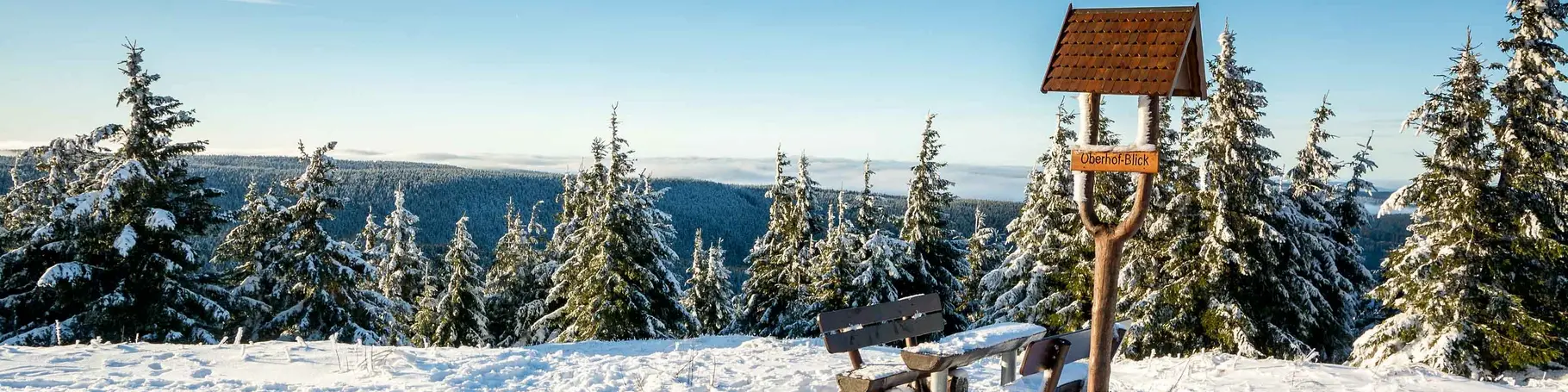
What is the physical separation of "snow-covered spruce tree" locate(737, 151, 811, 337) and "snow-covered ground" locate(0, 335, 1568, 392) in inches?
668

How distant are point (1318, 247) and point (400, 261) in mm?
31885

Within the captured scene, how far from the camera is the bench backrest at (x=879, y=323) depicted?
331 inches

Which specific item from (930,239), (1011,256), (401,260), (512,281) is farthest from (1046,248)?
(401,260)

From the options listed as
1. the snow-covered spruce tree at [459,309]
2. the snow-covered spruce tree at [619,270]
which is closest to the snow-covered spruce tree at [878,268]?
the snow-covered spruce tree at [619,270]

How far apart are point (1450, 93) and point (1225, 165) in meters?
4.30

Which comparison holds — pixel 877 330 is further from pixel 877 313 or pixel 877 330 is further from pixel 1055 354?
pixel 1055 354

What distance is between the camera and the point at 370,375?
9.66 m

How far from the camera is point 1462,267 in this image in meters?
14.9

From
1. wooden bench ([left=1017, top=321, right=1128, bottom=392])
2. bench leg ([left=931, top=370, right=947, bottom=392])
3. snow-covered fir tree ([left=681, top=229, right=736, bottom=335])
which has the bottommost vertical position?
snow-covered fir tree ([left=681, top=229, right=736, bottom=335])

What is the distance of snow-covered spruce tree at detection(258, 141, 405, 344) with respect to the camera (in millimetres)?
20922

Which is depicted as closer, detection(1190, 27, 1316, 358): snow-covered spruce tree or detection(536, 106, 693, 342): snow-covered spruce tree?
detection(1190, 27, 1316, 358): snow-covered spruce tree

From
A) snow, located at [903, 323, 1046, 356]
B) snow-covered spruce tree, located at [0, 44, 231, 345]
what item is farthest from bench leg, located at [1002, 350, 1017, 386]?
snow-covered spruce tree, located at [0, 44, 231, 345]

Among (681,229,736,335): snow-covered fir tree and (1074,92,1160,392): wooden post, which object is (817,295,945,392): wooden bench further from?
(681,229,736,335): snow-covered fir tree

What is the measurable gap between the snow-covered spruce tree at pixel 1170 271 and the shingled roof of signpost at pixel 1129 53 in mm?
13183
